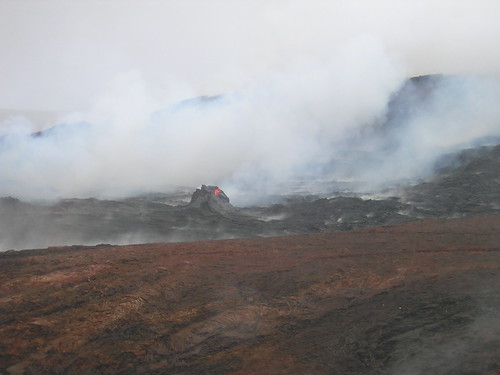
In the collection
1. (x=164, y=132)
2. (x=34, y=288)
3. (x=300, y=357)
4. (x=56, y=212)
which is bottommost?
(x=300, y=357)

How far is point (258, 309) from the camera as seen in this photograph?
5.61 m

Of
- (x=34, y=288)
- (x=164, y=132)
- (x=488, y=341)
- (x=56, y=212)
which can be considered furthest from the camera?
(x=164, y=132)

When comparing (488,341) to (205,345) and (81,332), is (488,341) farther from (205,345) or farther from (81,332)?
(81,332)

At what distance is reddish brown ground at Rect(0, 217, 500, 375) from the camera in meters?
4.54

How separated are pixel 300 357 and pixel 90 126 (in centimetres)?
2151

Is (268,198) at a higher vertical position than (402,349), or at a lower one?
higher

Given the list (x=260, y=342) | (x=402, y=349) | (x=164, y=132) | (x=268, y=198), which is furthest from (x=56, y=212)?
(x=402, y=349)

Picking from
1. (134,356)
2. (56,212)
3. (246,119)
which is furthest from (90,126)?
(134,356)

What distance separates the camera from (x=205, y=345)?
4.90 meters

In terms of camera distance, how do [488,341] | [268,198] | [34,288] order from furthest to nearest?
1. [268,198]
2. [34,288]
3. [488,341]

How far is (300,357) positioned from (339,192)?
12.9 m

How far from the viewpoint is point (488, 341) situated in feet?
14.7

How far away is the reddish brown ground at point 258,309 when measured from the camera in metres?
4.54

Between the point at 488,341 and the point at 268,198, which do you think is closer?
the point at 488,341
